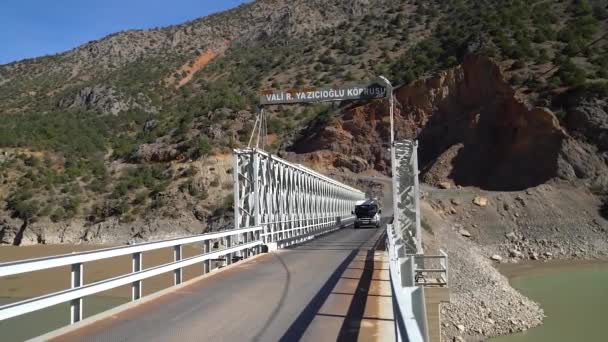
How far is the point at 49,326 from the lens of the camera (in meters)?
16.8

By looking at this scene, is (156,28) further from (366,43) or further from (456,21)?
(456,21)

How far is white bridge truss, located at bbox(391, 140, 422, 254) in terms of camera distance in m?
23.1

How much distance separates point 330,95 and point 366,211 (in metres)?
14.8

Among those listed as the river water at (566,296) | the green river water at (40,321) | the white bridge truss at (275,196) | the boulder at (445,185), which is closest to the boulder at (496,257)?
the river water at (566,296)

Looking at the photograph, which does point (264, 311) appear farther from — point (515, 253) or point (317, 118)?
point (317, 118)

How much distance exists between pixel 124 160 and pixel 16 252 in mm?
23624

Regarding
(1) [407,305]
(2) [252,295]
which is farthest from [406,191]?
(1) [407,305]

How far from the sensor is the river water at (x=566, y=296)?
2269 cm

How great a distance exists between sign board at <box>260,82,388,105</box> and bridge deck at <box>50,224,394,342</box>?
1731 cm

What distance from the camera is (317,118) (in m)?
75.4

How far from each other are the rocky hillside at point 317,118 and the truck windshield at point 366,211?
547 inches

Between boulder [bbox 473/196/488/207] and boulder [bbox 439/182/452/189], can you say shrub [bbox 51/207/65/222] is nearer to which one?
boulder [bbox 439/182/452/189]

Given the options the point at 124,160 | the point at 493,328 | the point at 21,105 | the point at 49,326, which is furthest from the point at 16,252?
the point at 21,105

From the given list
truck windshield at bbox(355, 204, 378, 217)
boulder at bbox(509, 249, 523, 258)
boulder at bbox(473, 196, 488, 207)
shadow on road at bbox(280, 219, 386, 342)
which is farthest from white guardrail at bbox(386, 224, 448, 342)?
boulder at bbox(473, 196, 488, 207)
